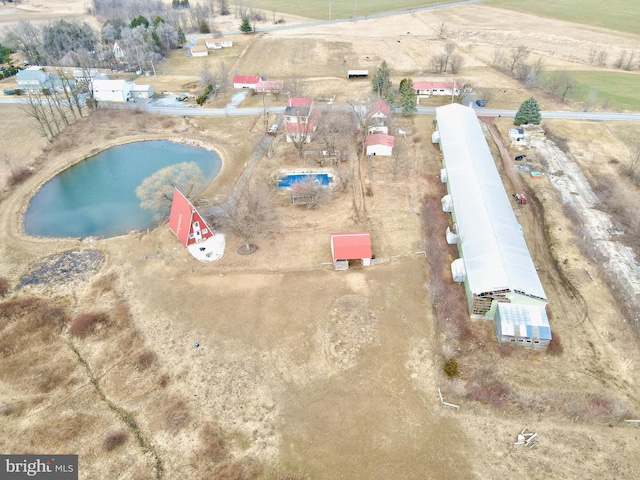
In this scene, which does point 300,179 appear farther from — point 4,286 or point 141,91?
point 141,91

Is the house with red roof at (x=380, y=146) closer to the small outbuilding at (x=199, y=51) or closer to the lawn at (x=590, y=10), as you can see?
the small outbuilding at (x=199, y=51)

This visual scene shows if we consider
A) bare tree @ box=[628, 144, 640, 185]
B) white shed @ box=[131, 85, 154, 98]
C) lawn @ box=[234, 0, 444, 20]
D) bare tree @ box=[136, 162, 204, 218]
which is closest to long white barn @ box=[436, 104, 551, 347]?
bare tree @ box=[628, 144, 640, 185]

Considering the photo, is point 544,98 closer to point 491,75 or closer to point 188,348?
point 491,75

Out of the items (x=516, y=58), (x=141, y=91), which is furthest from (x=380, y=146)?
(x=141, y=91)

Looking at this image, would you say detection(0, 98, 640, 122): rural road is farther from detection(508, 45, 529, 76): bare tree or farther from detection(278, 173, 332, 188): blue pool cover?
detection(278, 173, 332, 188): blue pool cover

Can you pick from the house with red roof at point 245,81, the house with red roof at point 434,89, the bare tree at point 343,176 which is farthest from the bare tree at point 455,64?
the bare tree at point 343,176

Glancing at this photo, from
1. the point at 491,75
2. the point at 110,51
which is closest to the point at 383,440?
the point at 491,75
